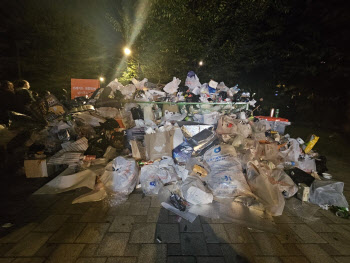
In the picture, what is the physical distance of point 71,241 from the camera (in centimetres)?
192

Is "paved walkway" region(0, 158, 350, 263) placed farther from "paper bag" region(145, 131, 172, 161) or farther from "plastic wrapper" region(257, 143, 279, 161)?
"plastic wrapper" region(257, 143, 279, 161)

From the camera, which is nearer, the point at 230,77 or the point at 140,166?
the point at 140,166

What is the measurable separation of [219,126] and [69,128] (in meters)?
3.61

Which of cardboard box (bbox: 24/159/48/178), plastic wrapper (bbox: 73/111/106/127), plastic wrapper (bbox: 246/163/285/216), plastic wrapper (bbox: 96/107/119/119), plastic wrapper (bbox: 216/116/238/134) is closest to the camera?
plastic wrapper (bbox: 246/163/285/216)

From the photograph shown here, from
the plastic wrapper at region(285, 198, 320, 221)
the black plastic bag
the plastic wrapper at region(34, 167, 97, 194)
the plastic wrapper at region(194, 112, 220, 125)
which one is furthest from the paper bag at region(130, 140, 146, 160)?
the black plastic bag

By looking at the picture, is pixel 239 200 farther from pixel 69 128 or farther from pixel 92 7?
pixel 92 7

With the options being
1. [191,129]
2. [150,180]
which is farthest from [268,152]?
[150,180]

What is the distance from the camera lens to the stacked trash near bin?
264 centimetres

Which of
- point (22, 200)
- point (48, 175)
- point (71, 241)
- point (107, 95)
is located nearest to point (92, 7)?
point (107, 95)

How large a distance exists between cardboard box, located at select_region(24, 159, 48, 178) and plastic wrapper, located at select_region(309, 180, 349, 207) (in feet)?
16.8

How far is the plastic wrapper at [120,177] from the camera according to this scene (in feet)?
9.23

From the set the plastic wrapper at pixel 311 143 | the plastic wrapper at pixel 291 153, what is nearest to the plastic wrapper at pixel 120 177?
the plastic wrapper at pixel 291 153

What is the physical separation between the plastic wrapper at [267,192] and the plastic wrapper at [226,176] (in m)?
0.14

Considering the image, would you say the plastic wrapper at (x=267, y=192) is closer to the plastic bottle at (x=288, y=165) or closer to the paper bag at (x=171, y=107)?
the plastic bottle at (x=288, y=165)
